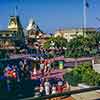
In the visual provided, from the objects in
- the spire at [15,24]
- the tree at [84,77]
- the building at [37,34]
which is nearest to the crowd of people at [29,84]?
the tree at [84,77]

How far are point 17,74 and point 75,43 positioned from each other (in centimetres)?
2594

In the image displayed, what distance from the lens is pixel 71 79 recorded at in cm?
1218

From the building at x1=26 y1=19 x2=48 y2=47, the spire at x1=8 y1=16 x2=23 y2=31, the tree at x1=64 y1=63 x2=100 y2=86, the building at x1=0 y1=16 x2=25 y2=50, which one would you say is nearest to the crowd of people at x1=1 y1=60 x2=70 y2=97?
the tree at x1=64 y1=63 x2=100 y2=86

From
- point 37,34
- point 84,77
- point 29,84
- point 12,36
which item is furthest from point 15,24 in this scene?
point 84,77

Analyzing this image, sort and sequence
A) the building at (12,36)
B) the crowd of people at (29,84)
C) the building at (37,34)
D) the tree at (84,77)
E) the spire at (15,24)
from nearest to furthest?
the crowd of people at (29,84), the tree at (84,77), the building at (12,36), the building at (37,34), the spire at (15,24)

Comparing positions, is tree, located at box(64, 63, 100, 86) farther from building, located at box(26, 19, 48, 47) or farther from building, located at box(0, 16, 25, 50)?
building, located at box(26, 19, 48, 47)

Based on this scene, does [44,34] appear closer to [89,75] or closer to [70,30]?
[70,30]

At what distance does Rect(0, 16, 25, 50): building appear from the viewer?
→ 107 ft

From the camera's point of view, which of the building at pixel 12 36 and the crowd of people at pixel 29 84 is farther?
the building at pixel 12 36

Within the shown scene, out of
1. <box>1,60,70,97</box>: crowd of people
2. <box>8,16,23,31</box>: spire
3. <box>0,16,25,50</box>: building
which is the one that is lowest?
<box>1,60,70,97</box>: crowd of people

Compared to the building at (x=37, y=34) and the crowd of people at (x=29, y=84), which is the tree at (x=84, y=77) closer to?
the crowd of people at (x=29, y=84)

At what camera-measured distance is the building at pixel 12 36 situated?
32.5 m

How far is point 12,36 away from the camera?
127 feet

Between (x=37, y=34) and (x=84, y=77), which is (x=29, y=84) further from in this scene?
(x=37, y=34)
